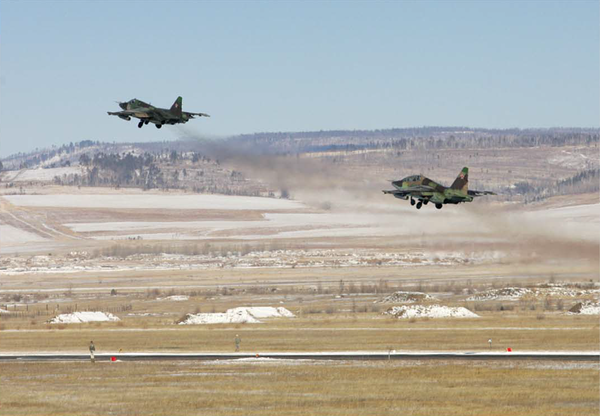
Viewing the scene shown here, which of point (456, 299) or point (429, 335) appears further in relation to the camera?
point (456, 299)

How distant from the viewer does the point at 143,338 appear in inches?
4149

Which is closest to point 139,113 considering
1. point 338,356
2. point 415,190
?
point 415,190

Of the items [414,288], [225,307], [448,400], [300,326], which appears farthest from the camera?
[414,288]

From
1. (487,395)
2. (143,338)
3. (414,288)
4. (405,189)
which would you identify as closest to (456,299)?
(414,288)

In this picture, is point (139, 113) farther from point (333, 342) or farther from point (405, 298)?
point (405, 298)

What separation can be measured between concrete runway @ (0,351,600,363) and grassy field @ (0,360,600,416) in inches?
137

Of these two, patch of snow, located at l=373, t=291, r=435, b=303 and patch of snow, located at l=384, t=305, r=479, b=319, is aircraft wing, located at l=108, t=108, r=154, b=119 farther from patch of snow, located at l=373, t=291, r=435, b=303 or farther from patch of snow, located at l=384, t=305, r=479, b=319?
patch of snow, located at l=373, t=291, r=435, b=303

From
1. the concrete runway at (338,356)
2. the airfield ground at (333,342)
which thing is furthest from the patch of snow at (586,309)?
the concrete runway at (338,356)

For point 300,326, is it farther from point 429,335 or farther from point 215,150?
point 215,150

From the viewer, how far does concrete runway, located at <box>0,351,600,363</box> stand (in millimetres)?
83250

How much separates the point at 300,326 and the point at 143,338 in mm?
18854

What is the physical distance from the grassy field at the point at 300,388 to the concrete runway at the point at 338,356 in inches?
137

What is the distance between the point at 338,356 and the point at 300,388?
1794cm

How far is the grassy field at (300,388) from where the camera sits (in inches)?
2397
